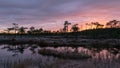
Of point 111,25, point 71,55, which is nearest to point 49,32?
A: point 111,25

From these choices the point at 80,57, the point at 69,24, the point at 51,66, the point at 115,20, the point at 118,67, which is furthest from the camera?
the point at 69,24

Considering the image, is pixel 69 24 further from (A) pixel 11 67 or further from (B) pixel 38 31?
(A) pixel 11 67

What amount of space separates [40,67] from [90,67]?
3.42 metres

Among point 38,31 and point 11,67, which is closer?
point 11,67

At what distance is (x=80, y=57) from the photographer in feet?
86.3

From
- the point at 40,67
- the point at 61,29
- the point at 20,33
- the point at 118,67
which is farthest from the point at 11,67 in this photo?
the point at 20,33

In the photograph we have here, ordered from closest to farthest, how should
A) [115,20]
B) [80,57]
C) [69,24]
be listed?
[80,57] < [115,20] < [69,24]

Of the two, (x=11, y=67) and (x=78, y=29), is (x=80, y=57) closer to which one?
(x=11, y=67)

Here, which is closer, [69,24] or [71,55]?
[71,55]

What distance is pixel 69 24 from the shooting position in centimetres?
14488

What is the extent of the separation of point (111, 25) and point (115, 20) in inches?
165

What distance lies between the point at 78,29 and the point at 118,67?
132094mm

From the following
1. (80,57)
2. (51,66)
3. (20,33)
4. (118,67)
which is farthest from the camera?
(20,33)

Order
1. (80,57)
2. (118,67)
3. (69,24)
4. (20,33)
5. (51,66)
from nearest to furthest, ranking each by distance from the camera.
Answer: (118,67), (51,66), (80,57), (69,24), (20,33)
